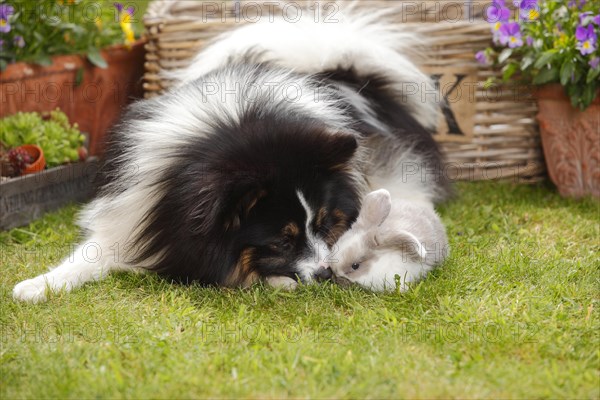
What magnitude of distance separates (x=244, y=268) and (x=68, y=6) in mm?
2883

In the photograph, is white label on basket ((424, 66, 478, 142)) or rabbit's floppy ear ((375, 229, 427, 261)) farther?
white label on basket ((424, 66, 478, 142))

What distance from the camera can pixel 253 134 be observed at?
293cm

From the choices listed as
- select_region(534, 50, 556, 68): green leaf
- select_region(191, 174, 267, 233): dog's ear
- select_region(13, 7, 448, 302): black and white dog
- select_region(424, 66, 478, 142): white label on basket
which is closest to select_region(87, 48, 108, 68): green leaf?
select_region(13, 7, 448, 302): black and white dog

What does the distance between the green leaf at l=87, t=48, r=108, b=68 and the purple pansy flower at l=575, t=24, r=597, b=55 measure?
2963 mm

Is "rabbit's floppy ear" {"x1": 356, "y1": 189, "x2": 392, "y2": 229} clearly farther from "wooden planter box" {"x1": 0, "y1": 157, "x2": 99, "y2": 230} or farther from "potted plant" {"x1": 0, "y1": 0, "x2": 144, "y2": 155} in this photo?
"potted plant" {"x1": 0, "y1": 0, "x2": 144, "y2": 155}

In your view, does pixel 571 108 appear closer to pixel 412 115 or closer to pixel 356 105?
pixel 412 115

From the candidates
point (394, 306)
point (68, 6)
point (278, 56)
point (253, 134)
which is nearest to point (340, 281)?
point (394, 306)

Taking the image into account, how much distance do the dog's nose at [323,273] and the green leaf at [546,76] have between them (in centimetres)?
201

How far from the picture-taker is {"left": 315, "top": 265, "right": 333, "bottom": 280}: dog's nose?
9.89ft

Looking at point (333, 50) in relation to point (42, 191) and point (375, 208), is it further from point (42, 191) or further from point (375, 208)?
point (42, 191)

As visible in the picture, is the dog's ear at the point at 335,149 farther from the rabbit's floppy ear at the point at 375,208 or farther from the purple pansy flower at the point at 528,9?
the purple pansy flower at the point at 528,9

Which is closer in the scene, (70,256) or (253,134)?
(253,134)

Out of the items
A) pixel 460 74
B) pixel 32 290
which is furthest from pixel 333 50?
pixel 32 290

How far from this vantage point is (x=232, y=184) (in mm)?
2801
